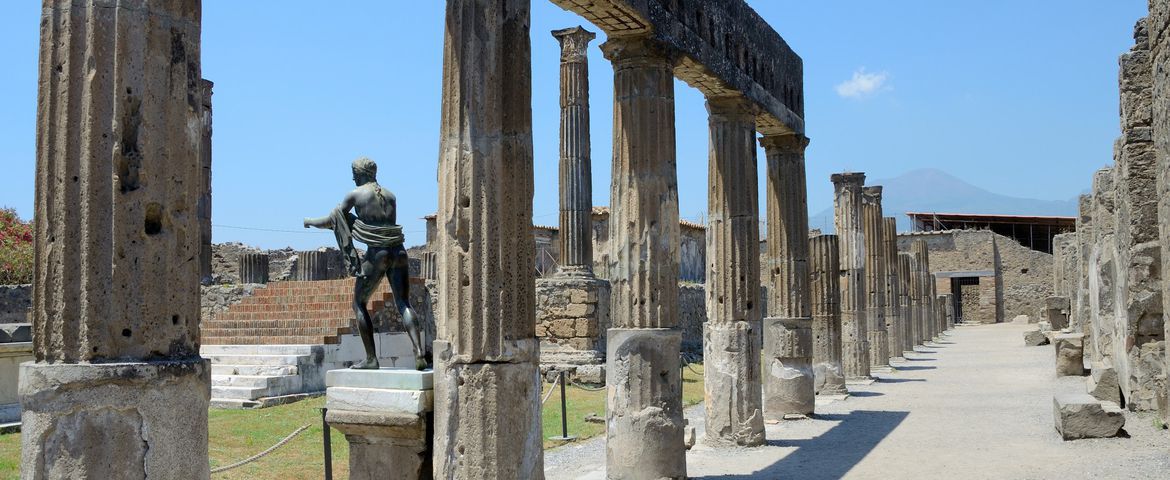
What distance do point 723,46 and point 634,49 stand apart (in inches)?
78.6

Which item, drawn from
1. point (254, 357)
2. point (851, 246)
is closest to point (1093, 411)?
point (851, 246)

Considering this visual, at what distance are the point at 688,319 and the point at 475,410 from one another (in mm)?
20069

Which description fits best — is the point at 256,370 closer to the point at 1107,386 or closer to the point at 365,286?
the point at 365,286

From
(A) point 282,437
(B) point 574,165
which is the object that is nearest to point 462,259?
(A) point 282,437

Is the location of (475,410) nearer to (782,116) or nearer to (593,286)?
(782,116)

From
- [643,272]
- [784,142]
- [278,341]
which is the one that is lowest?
[278,341]

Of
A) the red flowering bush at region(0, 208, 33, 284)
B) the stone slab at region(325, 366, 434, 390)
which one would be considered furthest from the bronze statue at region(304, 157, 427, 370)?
the red flowering bush at region(0, 208, 33, 284)

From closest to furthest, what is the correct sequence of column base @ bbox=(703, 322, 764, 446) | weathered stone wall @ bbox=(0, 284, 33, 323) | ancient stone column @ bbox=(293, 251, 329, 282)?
column base @ bbox=(703, 322, 764, 446) < weathered stone wall @ bbox=(0, 284, 33, 323) < ancient stone column @ bbox=(293, 251, 329, 282)

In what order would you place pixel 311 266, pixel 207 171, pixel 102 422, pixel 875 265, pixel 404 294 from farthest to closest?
pixel 875 265 < pixel 311 266 < pixel 207 171 < pixel 404 294 < pixel 102 422

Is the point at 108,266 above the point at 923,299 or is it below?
above

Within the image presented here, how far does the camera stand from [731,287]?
11.2 metres

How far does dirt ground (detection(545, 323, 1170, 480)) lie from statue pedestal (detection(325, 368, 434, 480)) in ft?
10.0

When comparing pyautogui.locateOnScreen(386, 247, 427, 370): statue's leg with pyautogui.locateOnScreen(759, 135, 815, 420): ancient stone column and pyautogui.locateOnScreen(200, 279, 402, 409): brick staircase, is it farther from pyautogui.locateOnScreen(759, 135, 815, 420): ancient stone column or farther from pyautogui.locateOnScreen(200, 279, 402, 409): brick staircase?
pyautogui.locateOnScreen(200, 279, 402, 409): brick staircase

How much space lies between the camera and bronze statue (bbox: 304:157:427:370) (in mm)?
7457
